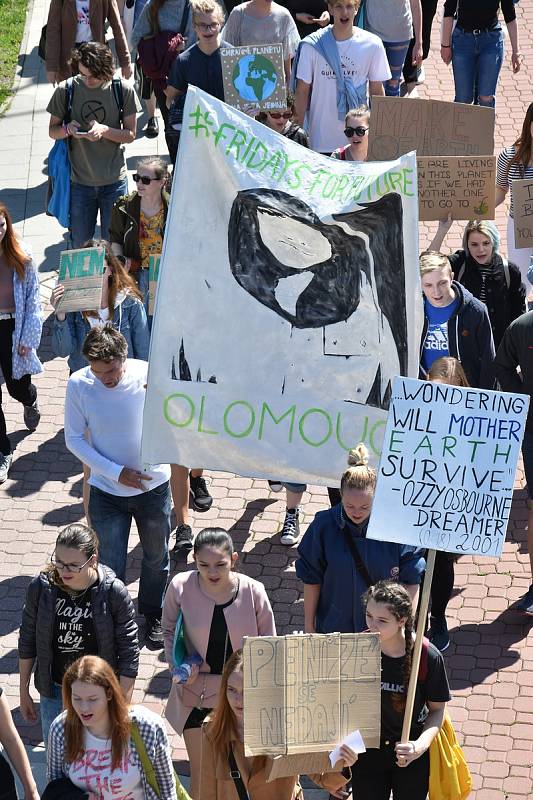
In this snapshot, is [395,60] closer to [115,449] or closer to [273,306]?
[115,449]

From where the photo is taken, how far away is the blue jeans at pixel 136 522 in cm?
748

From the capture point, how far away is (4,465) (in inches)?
368

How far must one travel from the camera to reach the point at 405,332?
643 centimetres

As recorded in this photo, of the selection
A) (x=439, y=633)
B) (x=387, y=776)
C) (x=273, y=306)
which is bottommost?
(x=387, y=776)

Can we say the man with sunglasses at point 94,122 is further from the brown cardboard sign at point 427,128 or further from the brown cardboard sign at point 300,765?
the brown cardboard sign at point 300,765

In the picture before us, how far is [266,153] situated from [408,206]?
0.70 metres

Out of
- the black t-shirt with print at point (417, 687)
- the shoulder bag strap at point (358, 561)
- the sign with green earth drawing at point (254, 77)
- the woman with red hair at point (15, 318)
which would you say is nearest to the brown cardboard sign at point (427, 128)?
the sign with green earth drawing at point (254, 77)

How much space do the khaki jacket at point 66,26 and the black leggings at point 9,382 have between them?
4.06 metres

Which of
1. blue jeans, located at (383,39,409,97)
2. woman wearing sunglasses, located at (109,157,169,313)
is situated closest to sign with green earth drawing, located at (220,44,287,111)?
woman wearing sunglasses, located at (109,157,169,313)

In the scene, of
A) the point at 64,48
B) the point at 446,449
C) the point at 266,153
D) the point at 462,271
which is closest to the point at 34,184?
the point at 64,48

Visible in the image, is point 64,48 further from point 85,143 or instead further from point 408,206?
point 408,206

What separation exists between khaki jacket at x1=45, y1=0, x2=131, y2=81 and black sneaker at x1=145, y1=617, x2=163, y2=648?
6.52 metres

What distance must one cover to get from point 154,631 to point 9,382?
2.54 meters

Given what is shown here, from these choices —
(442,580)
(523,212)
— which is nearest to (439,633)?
(442,580)
